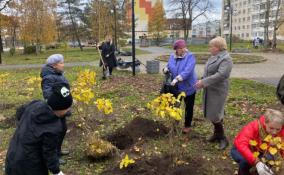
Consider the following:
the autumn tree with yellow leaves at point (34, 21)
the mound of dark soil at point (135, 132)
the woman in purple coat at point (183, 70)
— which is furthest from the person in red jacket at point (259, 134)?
the autumn tree with yellow leaves at point (34, 21)

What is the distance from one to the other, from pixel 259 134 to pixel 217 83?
5.68 ft

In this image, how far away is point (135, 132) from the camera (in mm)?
5820

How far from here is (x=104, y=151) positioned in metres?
4.87

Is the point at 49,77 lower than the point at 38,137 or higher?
higher

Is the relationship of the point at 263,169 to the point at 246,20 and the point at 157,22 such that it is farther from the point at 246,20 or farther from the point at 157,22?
the point at 246,20

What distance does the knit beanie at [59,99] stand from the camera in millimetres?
2861

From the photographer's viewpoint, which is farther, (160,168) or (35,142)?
(160,168)

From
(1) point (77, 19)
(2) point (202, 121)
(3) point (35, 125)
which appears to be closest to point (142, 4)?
(1) point (77, 19)

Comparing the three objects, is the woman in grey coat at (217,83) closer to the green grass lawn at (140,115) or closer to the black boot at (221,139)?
the black boot at (221,139)

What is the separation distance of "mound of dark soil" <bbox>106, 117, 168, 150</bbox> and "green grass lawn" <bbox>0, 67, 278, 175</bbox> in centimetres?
20

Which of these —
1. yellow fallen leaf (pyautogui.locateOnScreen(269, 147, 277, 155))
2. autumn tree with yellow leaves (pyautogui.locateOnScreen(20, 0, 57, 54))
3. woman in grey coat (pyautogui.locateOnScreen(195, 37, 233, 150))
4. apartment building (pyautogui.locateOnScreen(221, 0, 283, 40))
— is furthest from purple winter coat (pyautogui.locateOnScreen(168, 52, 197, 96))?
apartment building (pyautogui.locateOnScreen(221, 0, 283, 40))

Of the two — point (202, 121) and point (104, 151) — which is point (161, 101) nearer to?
point (104, 151)

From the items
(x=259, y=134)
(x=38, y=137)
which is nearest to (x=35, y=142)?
(x=38, y=137)

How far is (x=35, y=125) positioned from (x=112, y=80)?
9724mm
